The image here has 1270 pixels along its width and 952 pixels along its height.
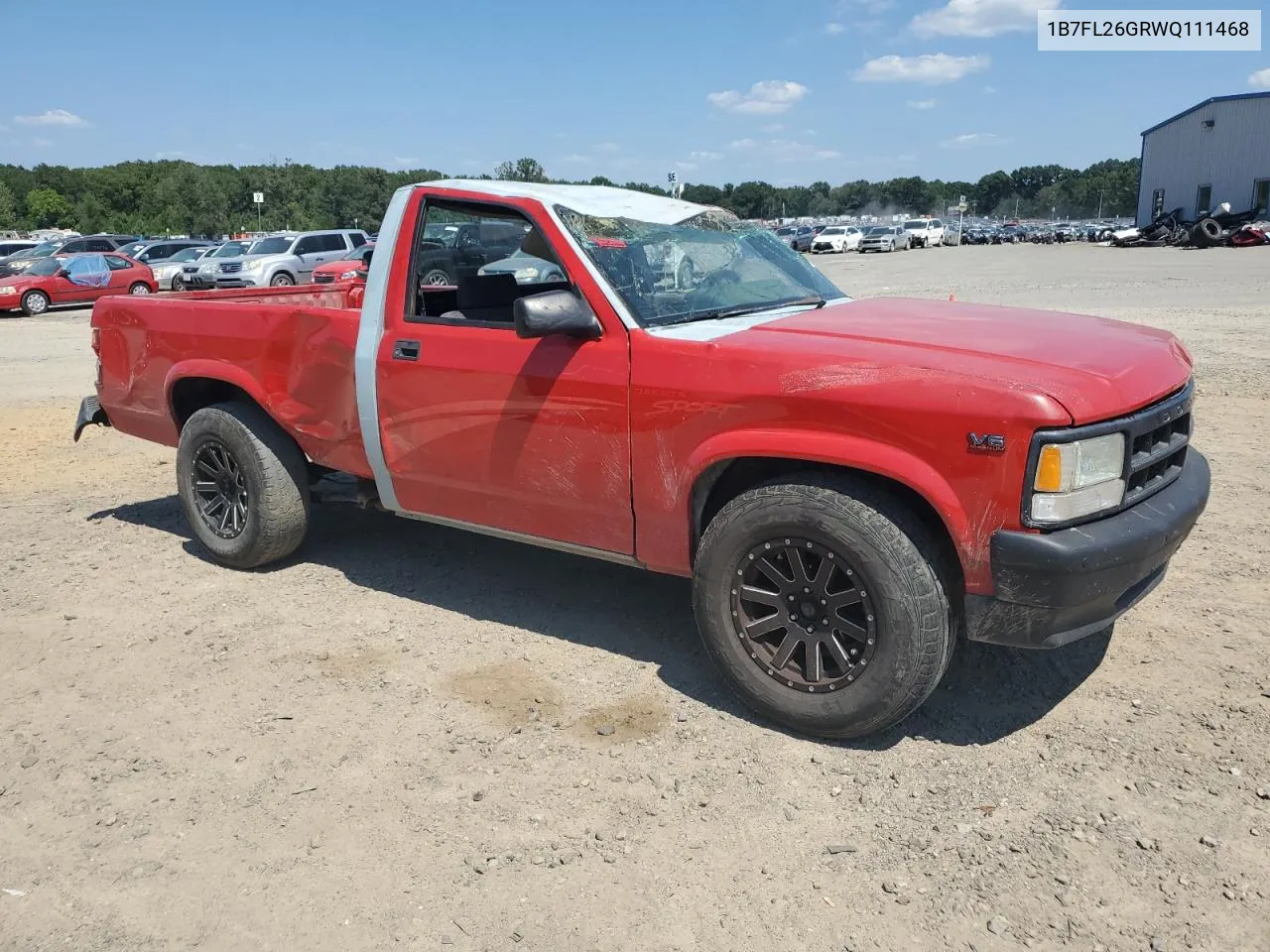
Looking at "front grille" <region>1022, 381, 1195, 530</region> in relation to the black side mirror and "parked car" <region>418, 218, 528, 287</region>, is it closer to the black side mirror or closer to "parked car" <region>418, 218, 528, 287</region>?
the black side mirror

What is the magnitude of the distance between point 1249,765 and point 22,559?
19.9 feet

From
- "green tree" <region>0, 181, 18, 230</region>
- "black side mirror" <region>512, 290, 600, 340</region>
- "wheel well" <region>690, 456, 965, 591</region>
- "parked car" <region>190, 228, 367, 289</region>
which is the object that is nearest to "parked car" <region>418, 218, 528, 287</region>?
"black side mirror" <region>512, 290, 600, 340</region>

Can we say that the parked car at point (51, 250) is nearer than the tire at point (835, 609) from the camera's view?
No

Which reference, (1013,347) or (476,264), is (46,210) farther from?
(1013,347)

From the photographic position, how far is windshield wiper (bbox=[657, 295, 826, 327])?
3926 millimetres

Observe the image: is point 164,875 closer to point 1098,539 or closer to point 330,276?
point 1098,539

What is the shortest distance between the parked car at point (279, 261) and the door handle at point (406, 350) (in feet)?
72.4

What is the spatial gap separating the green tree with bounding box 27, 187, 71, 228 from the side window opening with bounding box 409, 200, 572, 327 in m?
108

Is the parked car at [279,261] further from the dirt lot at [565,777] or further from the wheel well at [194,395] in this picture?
the dirt lot at [565,777]

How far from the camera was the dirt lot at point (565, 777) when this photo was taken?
2676mm

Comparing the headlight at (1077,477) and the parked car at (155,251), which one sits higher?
the parked car at (155,251)

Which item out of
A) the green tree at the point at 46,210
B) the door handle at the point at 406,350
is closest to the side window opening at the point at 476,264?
the door handle at the point at 406,350

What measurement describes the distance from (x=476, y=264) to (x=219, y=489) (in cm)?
199

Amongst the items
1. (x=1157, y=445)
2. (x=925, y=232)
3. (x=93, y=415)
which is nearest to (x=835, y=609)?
(x=1157, y=445)
